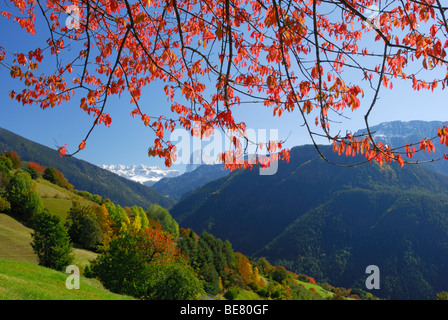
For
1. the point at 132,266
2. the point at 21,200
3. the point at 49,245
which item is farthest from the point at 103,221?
the point at 132,266

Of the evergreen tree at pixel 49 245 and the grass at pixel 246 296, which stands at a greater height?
the evergreen tree at pixel 49 245

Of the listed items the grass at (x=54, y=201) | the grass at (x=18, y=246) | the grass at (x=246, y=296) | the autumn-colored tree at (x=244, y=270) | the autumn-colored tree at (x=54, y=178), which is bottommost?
the grass at (x=246, y=296)

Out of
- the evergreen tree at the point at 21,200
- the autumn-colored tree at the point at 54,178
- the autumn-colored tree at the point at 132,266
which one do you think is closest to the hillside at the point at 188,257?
the autumn-colored tree at the point at 132,266

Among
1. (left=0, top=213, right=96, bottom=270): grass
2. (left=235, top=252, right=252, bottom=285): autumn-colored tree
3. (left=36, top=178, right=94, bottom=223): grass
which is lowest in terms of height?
(left=235, top=252, right=252, bottom=285): autumn-colored tree

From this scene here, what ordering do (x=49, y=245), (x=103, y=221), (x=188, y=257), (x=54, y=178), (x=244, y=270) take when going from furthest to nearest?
(x=54, y=178) → (x=244, y=270) → (x=103, y=221) → (x=188, y=257) → (x=49, y=245)

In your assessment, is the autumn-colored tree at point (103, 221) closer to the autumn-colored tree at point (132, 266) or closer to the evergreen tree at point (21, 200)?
the evergreen tree at point (21, 200)

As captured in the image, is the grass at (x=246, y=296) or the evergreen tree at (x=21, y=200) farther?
the grass at (x=246, y=296)

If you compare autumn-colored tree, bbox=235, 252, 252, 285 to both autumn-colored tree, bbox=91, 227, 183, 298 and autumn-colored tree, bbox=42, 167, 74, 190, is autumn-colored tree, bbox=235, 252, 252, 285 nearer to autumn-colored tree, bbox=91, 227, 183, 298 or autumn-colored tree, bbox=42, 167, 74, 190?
autumn-colored tree, bbox=91, 227, 183, 298

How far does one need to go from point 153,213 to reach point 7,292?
2578 inches

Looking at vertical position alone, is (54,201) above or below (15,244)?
above

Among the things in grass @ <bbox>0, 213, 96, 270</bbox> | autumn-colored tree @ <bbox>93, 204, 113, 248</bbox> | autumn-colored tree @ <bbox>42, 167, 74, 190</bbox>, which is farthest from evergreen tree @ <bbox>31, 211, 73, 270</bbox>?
autumn-colored tree @ <bbox>42, 167, 74, 190</bbox>

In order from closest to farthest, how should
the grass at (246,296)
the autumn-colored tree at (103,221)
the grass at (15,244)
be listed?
the grass at (15,244) → the autumn-colored tree at (103,221) → the grass at (246,296)

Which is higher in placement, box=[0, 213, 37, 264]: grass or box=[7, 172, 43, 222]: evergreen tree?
box=[7, 172, 43, 222]: evergreen tree

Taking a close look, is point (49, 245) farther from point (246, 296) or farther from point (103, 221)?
point (246, 296)
